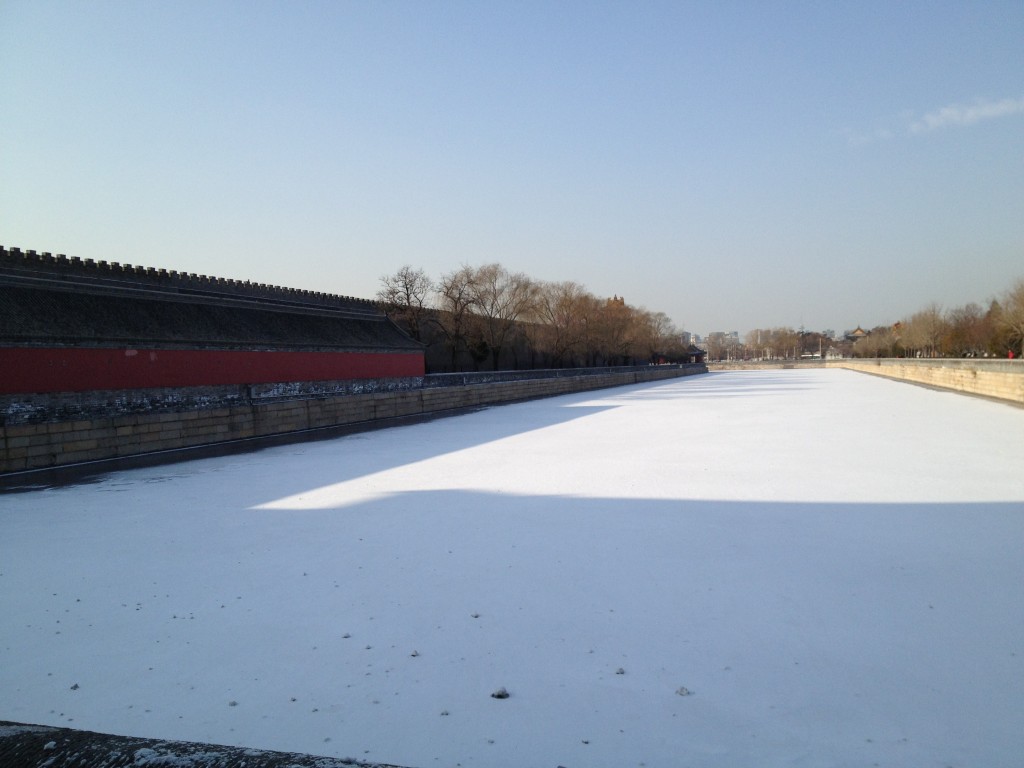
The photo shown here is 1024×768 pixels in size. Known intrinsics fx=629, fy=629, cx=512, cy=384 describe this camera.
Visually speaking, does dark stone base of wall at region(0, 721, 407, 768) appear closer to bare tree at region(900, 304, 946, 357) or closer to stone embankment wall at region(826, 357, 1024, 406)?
stone embankment wall at region(826, 357, 1024, 406)

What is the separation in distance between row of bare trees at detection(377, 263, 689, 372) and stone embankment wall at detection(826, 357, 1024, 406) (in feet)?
72.8

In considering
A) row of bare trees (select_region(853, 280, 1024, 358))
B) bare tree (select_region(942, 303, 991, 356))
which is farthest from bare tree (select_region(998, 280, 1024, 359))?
bare tree (select_region(942, 303, 991, 356))

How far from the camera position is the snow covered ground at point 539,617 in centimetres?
307

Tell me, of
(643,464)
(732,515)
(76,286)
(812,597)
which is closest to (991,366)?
(643,464)

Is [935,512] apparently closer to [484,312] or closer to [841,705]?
[841,705]

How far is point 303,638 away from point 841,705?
3.23 metres

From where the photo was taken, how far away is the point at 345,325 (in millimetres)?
27344

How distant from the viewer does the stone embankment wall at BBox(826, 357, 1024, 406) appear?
23500 millimetres

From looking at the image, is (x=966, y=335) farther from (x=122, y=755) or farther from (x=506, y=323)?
(x=122, y=755)

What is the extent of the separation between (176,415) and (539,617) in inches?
501

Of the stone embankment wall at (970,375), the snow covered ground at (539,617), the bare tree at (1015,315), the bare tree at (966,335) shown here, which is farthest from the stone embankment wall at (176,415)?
the bare tree at (966,335)

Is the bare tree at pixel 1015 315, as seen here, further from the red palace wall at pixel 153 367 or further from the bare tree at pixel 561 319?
the red palace wall at pixel 153 367

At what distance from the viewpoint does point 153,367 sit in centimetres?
1734

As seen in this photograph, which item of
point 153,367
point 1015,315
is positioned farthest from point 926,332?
point 153,367
